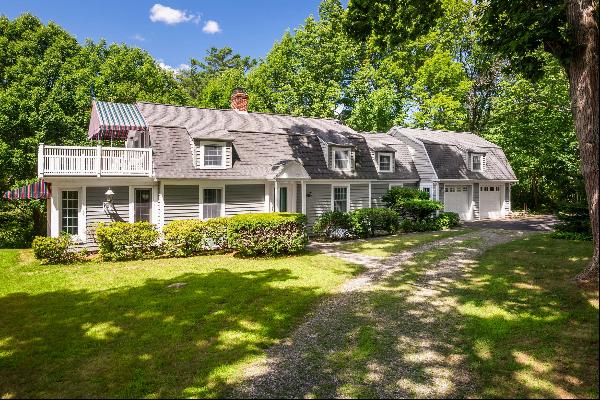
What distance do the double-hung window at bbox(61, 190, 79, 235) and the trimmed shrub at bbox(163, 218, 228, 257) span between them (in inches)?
186

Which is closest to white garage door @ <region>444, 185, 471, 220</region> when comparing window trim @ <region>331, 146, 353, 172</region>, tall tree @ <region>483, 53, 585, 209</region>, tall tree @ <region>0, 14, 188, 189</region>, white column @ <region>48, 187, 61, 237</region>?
tall tree @ <region>483, 53, 585, 209</region>

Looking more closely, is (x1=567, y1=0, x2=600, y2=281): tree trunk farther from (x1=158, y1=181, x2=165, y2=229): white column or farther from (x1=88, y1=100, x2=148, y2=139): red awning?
(x1=88, y1=100, x2=148, y2=139): red awning

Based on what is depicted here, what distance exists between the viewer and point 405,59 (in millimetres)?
38000

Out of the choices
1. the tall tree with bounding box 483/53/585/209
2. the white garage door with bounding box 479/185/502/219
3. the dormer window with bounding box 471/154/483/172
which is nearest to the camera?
the tall tree with bounding box 483/53/585/209

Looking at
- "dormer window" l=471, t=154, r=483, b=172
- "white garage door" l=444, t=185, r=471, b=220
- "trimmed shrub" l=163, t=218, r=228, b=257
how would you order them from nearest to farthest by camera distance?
"trimmed shrub" l=163, t=218, r=228, b=257 < "white garage door" l=444, t=185, r=471, b=220 < "dormer window" l=471, t=154, r=483, b=172

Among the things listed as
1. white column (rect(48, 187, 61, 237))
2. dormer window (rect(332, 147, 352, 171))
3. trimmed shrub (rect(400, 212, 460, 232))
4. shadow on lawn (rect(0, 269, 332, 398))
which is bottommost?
shadow on lawn (rect(0, 269, 332, 398))

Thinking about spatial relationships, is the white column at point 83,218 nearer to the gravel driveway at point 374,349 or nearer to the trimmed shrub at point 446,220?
the gravel driveway at point 374,349

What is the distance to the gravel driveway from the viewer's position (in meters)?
5.09

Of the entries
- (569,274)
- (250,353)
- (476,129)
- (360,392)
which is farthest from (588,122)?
(476,129)

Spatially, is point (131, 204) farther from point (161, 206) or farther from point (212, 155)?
point (212, 155)

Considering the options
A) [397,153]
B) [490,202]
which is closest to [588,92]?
[397,153]

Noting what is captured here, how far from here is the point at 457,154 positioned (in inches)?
1150

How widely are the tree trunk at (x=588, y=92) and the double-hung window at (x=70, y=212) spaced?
18.7m

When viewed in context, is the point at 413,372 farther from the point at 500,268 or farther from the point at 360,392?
the point at 500,268
